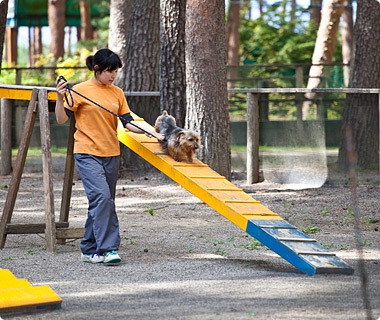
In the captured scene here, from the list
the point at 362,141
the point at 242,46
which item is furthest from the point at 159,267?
the point at 242,46

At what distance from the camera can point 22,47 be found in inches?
2958

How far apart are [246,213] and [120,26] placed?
943 cm

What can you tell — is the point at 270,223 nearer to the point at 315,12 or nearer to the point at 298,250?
the point at 298,250

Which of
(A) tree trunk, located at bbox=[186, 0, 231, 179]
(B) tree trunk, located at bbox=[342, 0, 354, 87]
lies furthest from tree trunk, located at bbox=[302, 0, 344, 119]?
(A) tree trunk, located at bbox=[186, 0, 231, 179]

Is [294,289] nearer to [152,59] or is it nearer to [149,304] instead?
[149,304]

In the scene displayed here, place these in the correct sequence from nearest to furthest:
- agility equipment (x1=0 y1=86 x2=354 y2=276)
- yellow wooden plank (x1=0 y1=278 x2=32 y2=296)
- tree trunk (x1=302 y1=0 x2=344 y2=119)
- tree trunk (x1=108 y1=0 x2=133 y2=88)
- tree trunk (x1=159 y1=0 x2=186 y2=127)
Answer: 1. yellow wooden plank (x1=0 y1=278 x2=32 y2=296)
2. agility equipment (x1=0 y1=86 x2=354 y2=276)
3. tree trunk (x1=159 y1=0 x2=186 y2=127)
4. tree trunk (x1=108 y1=0 x2=133 y2=88)
5. tree trunk (x1=302 y1=0 x2=344 y2=119)

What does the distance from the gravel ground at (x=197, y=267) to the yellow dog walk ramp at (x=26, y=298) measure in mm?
46

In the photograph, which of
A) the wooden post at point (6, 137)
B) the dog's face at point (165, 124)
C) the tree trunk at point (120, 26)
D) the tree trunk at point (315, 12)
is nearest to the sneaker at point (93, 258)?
the dog's face at point (165, 124)

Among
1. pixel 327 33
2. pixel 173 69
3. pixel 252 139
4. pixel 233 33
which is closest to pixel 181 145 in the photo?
pixel 173 69

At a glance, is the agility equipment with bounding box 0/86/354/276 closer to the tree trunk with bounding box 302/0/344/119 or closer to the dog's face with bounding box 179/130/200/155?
the dog's face with bounding box 179/130/200/155

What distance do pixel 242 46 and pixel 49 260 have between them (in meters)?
34.2

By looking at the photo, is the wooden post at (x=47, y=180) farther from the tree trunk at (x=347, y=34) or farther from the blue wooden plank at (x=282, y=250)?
the tree trunk at (x=347, y=34)

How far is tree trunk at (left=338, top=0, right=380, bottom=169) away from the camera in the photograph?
39.9 ft

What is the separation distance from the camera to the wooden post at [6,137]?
1422 centimetres
